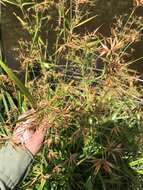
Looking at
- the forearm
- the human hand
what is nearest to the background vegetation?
the human hand

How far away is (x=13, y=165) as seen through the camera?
1283mm

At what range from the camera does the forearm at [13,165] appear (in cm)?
127

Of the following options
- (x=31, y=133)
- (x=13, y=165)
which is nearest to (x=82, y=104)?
(x=31, y=133)

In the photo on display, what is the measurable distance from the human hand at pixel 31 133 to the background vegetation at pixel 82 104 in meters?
0.16

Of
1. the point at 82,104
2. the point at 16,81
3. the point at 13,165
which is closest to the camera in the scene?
the point at 13,165

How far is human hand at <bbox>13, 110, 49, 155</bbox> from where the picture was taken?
1.35 metres

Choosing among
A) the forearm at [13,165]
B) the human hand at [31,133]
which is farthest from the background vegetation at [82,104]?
the forearm at [13,165]

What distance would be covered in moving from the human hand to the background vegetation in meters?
0.16

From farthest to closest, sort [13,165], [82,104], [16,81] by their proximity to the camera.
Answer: [82,104]
[16,81]
[13,165]

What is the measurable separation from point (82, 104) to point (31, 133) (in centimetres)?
47

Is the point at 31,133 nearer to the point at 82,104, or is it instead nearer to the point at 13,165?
the point at 13,165

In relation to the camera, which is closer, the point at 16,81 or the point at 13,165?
the point at 13,165

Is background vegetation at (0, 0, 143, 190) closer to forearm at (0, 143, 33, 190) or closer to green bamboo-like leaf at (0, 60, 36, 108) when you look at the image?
green bamboo-like leaf at (0, 60, 36, 108)

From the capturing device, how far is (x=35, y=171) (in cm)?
196
